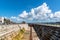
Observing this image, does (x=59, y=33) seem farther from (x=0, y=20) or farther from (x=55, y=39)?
(x=0, y=20)

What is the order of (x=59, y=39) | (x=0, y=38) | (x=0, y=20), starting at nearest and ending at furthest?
(x=59, y=39) < (x=0, y=38) < (x=0, y=20)

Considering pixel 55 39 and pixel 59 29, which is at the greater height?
pixel 59 29

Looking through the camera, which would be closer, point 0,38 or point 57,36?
point 57,36

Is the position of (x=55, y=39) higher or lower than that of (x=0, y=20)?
lower

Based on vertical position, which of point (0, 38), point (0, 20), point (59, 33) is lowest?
point (0, 38)

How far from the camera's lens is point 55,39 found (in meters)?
5.03

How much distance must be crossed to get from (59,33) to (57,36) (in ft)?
0.57

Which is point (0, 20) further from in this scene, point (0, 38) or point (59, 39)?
point (59, 39)

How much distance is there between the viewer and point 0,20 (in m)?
70.5

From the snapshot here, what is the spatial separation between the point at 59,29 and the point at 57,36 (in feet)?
1.30

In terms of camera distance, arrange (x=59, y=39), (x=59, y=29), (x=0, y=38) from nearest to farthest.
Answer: (x=59, y=39) → (x=59, y=29) → (x=0, y=38)

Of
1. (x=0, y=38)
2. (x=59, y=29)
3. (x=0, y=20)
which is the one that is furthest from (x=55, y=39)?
Result: (x=0, y=20)

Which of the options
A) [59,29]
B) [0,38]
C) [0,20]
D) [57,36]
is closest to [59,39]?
[57,36]

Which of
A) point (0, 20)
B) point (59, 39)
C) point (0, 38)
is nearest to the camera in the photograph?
point (59, 39)
